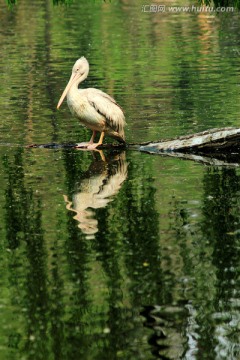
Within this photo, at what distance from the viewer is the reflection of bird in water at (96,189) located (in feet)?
35.3

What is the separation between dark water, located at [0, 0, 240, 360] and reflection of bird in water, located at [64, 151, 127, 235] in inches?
0.5

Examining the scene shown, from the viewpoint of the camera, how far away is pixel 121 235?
10133 millimetres

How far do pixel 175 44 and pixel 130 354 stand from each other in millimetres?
24725

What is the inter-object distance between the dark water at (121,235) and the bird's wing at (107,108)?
465 millimetres

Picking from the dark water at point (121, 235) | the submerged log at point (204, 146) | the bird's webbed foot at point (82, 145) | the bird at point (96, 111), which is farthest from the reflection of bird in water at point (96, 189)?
the submerged log at point (204, 146)

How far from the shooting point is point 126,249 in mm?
9656

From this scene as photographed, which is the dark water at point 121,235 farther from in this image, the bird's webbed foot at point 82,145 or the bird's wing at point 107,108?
the bird's wing at point 107,108

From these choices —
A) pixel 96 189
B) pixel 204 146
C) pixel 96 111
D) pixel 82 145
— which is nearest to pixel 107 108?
pixel 96 111

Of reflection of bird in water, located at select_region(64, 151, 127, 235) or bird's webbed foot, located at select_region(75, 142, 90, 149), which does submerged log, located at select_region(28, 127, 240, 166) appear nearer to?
reflection of bird in water, located at select_region(64, 151, 127, 235)

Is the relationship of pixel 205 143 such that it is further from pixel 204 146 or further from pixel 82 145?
pixel 82 145

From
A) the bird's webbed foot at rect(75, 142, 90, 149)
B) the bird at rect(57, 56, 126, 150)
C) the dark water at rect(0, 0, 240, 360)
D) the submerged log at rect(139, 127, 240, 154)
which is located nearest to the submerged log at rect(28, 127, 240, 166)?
the submerged log at rect(139, 127, 240, 154)

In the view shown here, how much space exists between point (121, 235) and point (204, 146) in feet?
14.5

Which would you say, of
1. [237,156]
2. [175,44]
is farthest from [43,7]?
[237,156]

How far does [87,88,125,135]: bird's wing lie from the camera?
48.1 feet
